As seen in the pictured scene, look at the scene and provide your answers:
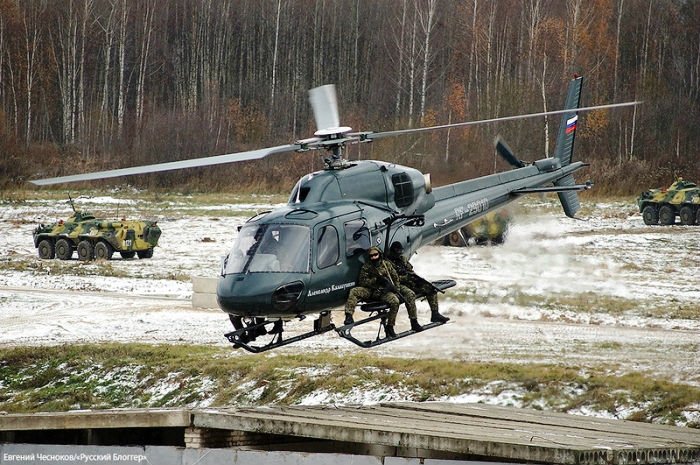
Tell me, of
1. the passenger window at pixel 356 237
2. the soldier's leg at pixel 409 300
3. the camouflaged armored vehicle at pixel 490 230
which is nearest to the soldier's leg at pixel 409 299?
the soldier's leg at pixel 409 300

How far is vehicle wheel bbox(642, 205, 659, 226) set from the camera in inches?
1350

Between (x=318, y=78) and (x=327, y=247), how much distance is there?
35626 mm

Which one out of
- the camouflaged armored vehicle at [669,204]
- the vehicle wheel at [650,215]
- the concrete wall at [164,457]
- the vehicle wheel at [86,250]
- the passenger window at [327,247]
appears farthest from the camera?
the vehicle wheel at [650,215]

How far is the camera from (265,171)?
3891 centimetres

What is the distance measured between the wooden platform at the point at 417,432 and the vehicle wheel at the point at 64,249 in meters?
20.3

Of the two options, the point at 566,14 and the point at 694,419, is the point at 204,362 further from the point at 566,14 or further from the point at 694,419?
the point at 566,14

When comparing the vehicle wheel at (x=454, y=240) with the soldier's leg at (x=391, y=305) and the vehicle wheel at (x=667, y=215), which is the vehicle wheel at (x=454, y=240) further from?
the soldier's leg at (x=391, y=305)

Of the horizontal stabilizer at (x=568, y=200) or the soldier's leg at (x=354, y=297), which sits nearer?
the soldier's leg at (x=354, y=297)

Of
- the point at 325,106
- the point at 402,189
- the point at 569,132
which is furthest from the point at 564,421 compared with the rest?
the point at 569,132

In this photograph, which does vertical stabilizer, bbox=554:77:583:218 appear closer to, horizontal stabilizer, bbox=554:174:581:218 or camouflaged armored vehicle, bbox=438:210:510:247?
horizontal stabilizer, bbox=554:174:581:218

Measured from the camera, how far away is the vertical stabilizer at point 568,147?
1972 cm

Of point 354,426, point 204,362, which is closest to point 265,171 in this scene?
point 204,362

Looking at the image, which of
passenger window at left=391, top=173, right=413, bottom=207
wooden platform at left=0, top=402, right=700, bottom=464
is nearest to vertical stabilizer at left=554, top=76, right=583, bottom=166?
passenger window at left=391, top=173, right=413, bottom=207

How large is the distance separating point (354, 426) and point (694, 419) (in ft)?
26.5
